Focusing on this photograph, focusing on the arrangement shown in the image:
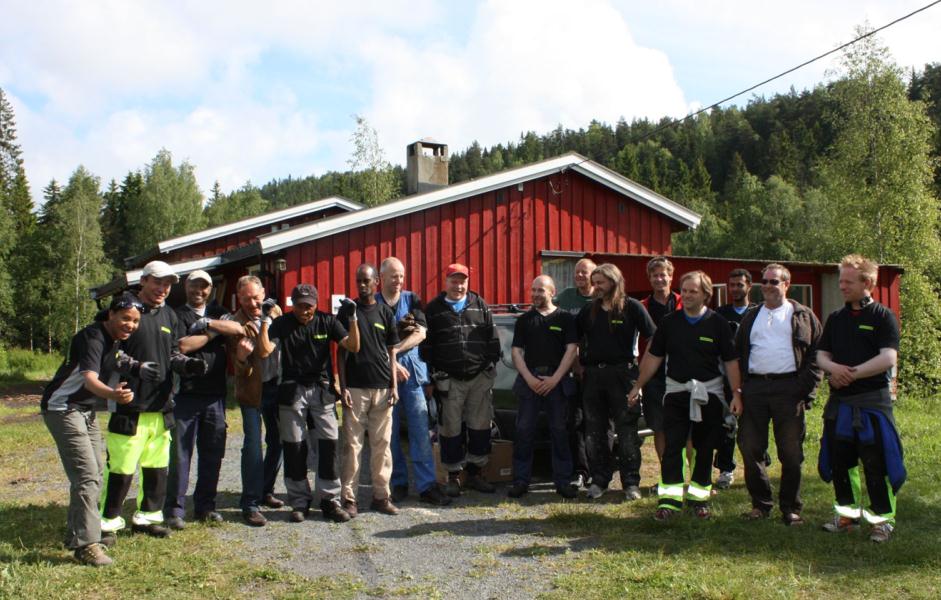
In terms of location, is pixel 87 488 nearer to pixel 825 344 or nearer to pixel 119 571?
pixel 119 571

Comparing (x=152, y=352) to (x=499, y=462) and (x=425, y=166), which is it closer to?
(x=499, y=462)

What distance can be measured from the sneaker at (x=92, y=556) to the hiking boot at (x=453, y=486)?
260 cm

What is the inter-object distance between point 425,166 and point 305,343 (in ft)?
33.9

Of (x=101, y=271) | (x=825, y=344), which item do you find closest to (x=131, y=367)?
(x=825, y=344)

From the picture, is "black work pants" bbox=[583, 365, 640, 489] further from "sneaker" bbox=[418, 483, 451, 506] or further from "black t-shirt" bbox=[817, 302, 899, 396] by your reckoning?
"black t-shirt" bbox=[817, 302, 899, 396]

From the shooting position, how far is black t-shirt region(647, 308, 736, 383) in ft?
17.9

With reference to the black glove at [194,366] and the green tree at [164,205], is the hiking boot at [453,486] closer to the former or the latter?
the black glove at [194,366]

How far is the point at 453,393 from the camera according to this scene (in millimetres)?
6152

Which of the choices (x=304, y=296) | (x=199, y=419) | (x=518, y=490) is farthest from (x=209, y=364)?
(x=518, y=490)

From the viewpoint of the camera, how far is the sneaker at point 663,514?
5280 mm

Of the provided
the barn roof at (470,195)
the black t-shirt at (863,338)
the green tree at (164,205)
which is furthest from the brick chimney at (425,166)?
the green tree at (164,205)

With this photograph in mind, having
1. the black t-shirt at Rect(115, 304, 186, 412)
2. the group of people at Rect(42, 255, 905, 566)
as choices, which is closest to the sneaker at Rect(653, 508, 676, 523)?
the group of people at Rect(42, 255, 905, 566)

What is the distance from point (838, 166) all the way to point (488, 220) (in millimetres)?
16150

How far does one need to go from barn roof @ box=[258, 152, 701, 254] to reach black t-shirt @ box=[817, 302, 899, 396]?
29.4ft
